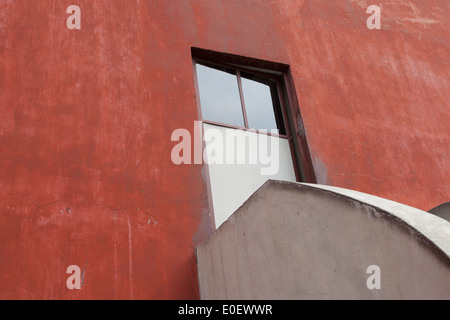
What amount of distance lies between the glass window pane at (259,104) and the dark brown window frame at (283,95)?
0.28 feet

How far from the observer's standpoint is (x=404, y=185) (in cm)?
661

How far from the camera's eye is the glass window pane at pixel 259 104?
6.38 m

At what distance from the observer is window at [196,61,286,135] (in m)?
6.20

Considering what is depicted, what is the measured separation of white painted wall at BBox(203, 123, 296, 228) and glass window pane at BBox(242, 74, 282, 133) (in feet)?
0.97

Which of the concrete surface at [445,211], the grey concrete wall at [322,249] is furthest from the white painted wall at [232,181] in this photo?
the concrete surface at [445,211]

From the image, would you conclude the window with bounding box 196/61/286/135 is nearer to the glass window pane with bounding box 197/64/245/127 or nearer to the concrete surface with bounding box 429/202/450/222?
the glass window pane with bounding box 197/64/245/127

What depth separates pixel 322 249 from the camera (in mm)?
3363

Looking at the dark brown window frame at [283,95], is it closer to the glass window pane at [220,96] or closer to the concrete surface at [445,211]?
the glass window pane at [220,96]

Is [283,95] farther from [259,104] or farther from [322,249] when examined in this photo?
[322,249]

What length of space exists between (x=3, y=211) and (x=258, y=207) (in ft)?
7.53

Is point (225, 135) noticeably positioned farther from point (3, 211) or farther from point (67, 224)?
point (3, 211)

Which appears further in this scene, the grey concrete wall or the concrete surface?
the concrete surface

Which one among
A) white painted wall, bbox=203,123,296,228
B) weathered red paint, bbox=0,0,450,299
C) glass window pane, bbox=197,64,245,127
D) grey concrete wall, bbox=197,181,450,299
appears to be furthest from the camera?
glass window pane, bbox=197,64,245,127

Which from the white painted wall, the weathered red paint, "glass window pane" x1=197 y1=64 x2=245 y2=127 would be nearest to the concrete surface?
the weathered red paint
